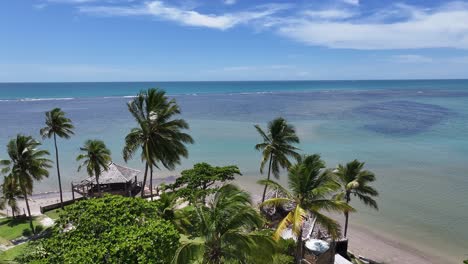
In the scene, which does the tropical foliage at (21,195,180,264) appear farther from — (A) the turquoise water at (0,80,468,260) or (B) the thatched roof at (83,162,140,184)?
(A) the turquoise water at (0,80,468,260)

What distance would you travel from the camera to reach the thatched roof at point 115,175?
2897 centimetres

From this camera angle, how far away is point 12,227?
81.5 feet

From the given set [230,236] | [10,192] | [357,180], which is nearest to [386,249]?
[357,180]

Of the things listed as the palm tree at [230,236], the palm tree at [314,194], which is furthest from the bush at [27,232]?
the palm tree at [314,194]

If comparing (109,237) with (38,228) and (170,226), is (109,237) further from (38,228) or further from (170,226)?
(38,228)

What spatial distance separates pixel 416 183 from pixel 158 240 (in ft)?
104

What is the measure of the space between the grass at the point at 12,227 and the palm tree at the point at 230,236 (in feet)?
58.6

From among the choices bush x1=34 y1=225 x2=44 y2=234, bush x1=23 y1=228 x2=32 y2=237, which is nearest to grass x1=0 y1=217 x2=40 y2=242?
bush x1=23 y1=228 x2=32 y2=237

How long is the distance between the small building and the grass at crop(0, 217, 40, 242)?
4.43m

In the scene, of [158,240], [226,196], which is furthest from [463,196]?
[158,240]

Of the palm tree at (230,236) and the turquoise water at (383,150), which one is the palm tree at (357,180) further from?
the palm tree at (230,236)

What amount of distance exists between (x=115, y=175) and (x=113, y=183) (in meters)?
1.17

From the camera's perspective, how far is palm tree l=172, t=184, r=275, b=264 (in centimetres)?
1130

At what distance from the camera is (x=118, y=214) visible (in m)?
10.5
